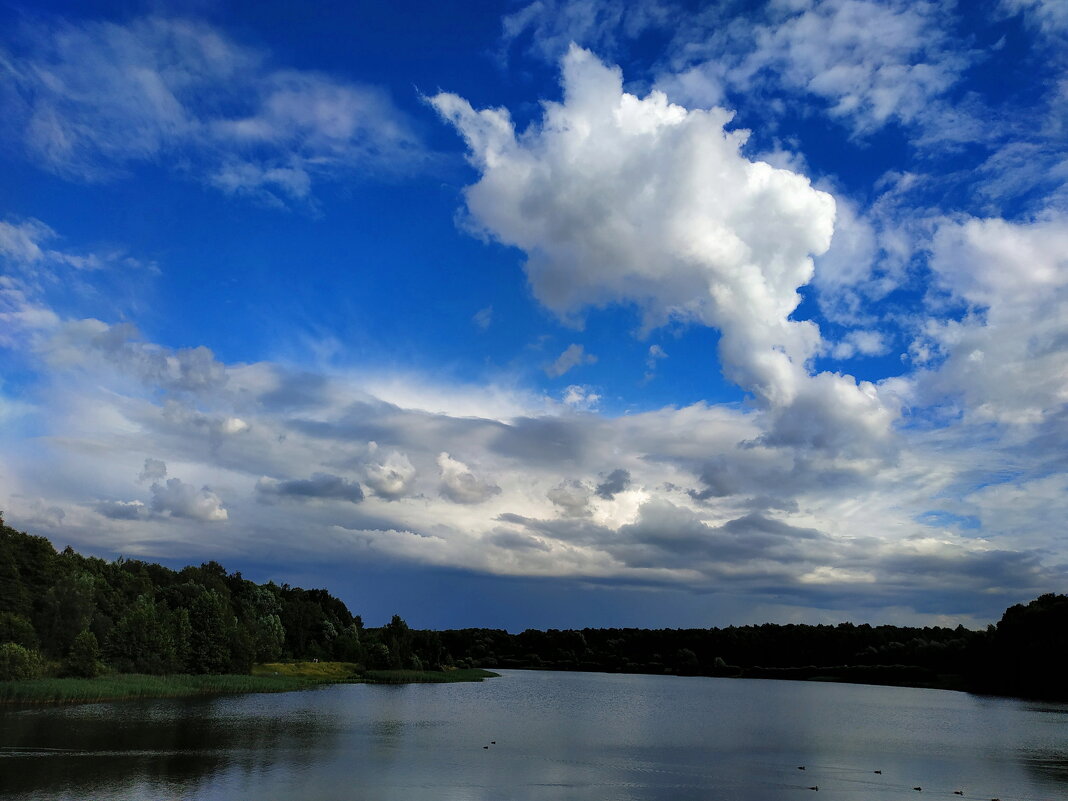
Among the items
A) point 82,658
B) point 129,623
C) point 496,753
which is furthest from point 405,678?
point 496,753

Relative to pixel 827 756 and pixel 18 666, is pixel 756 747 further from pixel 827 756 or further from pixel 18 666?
pixel 18 666

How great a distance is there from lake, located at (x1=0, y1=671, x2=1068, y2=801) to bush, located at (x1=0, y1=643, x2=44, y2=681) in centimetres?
673

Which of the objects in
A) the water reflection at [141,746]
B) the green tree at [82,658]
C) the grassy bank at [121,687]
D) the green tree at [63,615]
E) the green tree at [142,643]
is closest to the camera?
the water reflection at [141,746]

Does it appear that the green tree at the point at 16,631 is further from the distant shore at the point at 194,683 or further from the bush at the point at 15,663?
the bush at the point at 15,663

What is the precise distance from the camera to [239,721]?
193 ft

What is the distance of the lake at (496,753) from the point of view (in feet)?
115

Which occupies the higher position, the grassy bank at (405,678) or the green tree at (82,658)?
the green tree at (82,658)

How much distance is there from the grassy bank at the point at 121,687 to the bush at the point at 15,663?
781 millimetres

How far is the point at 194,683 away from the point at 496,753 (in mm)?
49691

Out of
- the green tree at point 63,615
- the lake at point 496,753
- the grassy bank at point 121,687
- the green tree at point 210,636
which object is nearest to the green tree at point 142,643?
the green tree at point 210,636

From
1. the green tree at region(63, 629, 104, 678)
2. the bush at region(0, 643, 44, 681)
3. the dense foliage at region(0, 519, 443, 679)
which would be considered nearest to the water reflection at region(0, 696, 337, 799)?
the bush at region(0, 643, 44, 681)

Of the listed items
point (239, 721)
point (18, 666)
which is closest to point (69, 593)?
point (18, 666)

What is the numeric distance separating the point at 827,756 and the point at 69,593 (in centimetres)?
7420

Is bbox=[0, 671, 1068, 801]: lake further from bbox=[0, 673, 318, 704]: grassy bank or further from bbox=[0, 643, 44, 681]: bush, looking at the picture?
bbox=[0, 643, 44, 681]: bush
